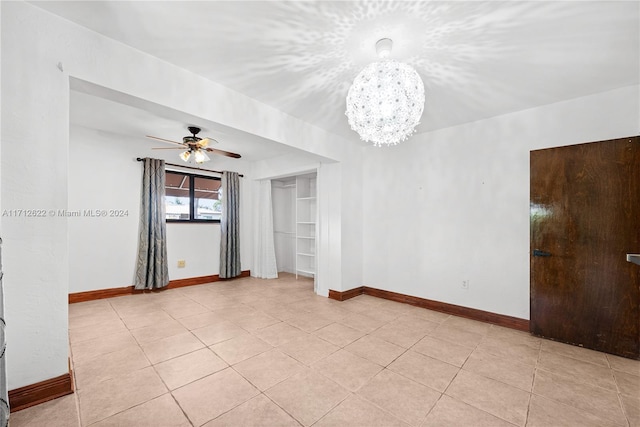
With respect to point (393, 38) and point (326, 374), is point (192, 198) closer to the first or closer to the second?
point (326, 374)

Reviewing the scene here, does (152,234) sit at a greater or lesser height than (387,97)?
lesser

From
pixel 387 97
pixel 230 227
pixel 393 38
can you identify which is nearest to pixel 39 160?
pixel 387 97

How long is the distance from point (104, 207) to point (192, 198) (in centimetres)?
135

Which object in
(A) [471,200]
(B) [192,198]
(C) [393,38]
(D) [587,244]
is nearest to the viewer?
(C) [393,38]

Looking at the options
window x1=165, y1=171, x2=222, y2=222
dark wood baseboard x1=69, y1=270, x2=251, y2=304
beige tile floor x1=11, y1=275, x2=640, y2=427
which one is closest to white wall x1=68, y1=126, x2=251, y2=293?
dark wood baseboard x1=69, y1=270, x2=251, y2=304

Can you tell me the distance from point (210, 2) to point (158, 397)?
2598mm

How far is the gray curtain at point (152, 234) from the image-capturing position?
416 centimetres

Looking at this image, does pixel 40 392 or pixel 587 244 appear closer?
pixel 40 392

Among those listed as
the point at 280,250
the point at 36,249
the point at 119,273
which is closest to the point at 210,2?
the point at 36,249

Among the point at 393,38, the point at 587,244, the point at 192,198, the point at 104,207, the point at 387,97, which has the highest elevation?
the point at 393,38

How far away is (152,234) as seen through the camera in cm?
422

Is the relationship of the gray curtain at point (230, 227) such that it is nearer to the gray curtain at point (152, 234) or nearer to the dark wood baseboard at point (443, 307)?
the gray curtain at point (152, 234)

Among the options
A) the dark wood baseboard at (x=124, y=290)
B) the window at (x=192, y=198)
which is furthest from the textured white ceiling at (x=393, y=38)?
the dark wood baseboard at (x=124, y=290)

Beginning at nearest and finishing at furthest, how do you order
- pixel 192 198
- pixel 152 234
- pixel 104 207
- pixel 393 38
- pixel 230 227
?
pixel 393 38 < pixel 104 207 < pixel 152 234 < pixel 192 198 < pixel 230 227
